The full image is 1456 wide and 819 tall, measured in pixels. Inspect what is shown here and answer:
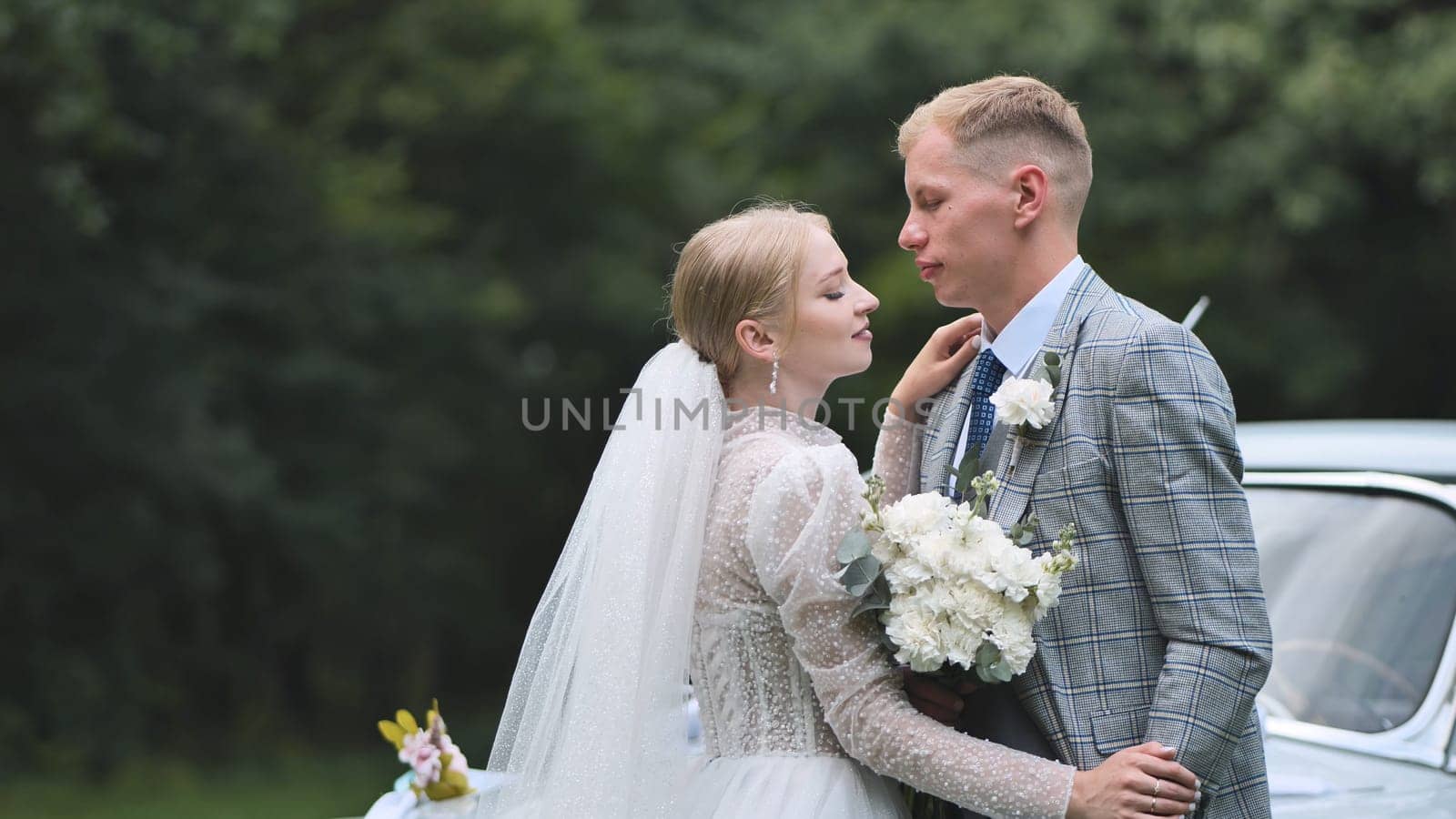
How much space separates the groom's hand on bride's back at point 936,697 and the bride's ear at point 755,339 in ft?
2.14

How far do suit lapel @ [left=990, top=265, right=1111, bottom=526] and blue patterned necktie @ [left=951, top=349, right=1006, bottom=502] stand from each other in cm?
15

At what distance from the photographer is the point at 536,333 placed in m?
15.0

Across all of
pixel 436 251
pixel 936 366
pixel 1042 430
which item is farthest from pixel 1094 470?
pixel 436 251

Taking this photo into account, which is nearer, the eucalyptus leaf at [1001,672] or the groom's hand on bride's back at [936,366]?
the eucalyptus leaf at [1001,672]

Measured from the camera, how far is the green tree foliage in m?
11.4

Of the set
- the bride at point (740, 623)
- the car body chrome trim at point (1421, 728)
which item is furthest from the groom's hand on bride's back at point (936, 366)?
the car body chrome trim at point (1421, 728)

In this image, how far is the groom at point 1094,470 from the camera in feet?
7.86

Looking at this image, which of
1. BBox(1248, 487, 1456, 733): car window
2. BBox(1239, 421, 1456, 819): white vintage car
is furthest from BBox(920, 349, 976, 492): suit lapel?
BBox(1248, 487, 1456, 733): car window

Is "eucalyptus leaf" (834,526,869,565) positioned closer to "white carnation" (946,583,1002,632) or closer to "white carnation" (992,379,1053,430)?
"white carnation" (946,583,1002,632)

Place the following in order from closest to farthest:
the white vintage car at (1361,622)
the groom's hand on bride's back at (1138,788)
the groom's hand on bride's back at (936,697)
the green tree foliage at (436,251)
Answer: the groom's hand on bride's back at (1138,788) → the groom's hand on bride's back at (936,697) → the white vintage car at (1361,622) → the green tree foliage at (436,251)

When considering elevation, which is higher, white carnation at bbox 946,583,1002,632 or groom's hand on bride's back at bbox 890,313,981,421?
groom's hand on bride's back at bbox 890,313,981,421

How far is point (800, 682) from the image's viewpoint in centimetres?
265

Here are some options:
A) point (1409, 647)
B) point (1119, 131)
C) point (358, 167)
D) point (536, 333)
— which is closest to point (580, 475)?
point (536, 333)

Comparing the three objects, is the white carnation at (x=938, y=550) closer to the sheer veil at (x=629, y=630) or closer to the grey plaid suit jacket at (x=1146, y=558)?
the grey plaid suit jacket at (x=1146, y=558)
